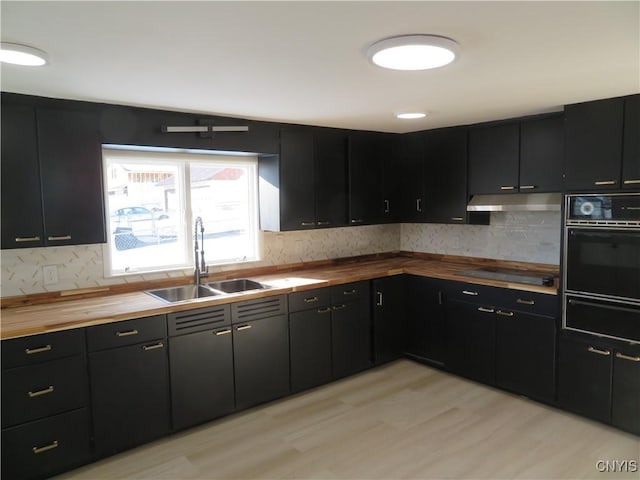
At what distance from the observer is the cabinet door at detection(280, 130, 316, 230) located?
3875 millimetres

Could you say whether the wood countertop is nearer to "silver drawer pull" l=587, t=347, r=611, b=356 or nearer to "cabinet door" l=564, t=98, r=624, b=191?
"silver drawer pull" l=587, t=347, r=611, b=356

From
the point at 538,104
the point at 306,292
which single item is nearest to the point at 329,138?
the point at 306,292

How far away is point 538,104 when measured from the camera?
3.17 metres

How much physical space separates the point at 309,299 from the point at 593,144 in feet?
7.61

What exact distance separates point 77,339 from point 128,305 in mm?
401

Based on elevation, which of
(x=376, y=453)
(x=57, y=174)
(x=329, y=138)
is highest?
(x=329, y=138)

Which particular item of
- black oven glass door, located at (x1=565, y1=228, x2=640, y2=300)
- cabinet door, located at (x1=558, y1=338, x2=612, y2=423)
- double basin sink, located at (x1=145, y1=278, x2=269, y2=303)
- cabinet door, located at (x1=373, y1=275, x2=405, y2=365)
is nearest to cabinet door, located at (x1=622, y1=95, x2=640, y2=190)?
black oven glass door, located at (x1=565, y1=228, x2=640, y2=300)

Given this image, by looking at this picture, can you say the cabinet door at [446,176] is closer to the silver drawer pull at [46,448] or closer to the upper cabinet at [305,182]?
the upper cabinet at [305,182]

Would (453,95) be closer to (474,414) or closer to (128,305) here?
(474,414)

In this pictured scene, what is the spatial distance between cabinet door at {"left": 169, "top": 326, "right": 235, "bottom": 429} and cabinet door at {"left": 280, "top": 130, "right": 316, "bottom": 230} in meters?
1.19

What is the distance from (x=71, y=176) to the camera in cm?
287

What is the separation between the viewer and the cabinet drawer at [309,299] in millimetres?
3578

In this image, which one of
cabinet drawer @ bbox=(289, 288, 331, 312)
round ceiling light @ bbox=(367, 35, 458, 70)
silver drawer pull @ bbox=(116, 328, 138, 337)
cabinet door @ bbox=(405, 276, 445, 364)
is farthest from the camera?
cabinet door @ bbox=(405, 276, 445, 364)

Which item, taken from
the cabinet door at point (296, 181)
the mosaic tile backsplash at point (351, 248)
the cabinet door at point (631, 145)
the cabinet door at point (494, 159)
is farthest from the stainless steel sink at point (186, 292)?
the cabinet door at point (631, 145)
